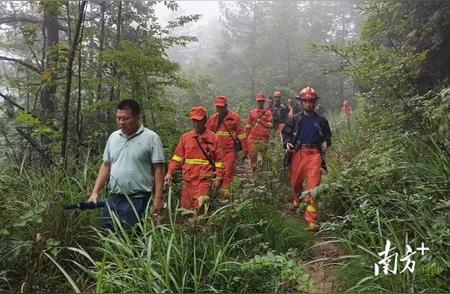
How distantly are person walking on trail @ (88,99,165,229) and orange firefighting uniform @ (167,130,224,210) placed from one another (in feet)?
3.35

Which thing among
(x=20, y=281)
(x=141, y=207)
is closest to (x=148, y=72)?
(x=141, y=207)

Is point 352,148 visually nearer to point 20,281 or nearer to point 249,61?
point 20,281

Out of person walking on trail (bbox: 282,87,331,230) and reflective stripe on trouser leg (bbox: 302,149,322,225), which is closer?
reflective stripe on trouser leg (bbox: 302,149,322,225)

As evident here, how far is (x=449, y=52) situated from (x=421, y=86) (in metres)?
0.70

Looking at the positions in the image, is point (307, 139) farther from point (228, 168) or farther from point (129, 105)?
point (129, 105)

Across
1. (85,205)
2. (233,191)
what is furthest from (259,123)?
(85,205)

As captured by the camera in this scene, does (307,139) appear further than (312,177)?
Yes

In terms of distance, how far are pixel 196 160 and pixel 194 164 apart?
6 centimetres

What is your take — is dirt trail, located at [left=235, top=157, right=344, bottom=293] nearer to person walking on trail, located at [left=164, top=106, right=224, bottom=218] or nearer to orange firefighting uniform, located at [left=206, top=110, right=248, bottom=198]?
person walking on trail, located at [left=164, top=106, right=224, bottom=218]

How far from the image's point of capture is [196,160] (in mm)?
5730

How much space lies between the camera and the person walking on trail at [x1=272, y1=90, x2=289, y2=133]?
40.2 ft

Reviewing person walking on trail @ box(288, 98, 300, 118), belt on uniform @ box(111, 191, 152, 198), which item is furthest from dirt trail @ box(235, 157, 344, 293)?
person walking on trail @ box(288, 98, 300, 118)

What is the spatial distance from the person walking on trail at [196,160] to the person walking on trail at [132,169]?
38.3 inches

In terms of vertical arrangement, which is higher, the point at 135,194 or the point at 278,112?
the point at 278,112
